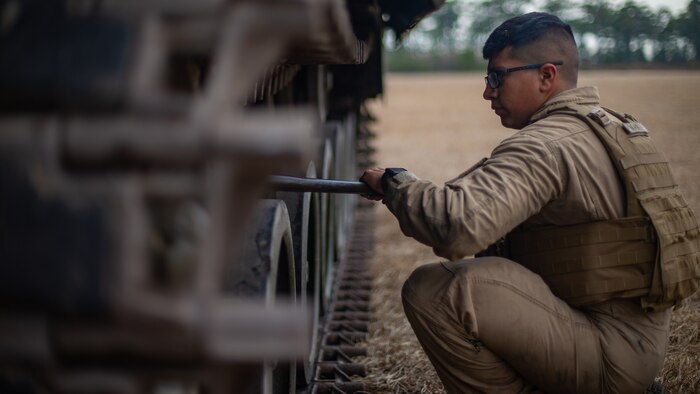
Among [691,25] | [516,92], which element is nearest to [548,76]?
[516,92]

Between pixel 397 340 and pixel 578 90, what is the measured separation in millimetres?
1939

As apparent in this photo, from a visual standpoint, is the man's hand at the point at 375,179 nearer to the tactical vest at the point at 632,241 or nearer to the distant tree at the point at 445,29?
the tactical vest at the point at 632,241

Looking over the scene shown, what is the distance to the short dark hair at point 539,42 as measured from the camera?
112 inches

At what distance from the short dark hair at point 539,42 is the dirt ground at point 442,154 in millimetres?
1448

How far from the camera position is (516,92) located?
2.87 metres

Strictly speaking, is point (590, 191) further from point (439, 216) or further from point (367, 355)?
point (367, 355)

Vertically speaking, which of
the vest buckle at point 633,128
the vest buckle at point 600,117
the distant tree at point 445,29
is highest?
the distant tree at point 445,29

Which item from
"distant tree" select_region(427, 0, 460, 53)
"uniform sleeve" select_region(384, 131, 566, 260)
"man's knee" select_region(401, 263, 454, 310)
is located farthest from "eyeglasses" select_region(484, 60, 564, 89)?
"distant tree" select_region(427, 0, 460, 53)

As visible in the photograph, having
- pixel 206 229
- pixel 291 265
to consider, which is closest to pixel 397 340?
pixel 291 265

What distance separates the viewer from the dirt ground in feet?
12.6

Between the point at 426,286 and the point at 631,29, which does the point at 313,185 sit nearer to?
the point at 426,286

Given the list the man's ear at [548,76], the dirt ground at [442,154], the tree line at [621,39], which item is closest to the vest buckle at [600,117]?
the man's ear at [548,76]

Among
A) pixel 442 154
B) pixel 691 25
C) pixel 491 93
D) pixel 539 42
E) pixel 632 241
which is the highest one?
pixel 691 25

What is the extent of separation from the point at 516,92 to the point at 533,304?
0.72 meters
